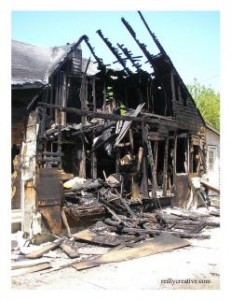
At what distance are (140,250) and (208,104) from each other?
3055 centimetres

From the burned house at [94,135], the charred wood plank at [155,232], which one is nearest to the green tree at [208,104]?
the burned house at [94,135]

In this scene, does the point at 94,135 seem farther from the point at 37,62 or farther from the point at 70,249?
the point at 70,249

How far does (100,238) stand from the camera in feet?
32.1

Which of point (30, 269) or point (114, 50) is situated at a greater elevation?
point (114, 50)

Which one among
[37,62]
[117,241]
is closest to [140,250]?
[117,241]

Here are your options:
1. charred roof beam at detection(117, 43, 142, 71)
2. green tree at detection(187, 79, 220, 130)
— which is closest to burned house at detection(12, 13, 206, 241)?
charred roof beam at detection(117, 43, 142, 71)

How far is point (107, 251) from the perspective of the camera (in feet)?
29.3

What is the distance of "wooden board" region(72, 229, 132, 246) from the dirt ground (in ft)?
3.86

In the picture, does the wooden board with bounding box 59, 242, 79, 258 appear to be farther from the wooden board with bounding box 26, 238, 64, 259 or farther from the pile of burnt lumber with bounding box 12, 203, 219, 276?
the wooden board with bounding box 26, 238, 64, 259

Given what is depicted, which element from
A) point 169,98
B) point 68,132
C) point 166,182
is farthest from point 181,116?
point 68,132

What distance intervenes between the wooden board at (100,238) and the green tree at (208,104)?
26414mm

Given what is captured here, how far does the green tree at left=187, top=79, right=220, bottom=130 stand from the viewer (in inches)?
1425

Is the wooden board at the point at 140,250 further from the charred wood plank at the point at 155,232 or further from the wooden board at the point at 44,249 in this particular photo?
the wooden board at the point at 44,249

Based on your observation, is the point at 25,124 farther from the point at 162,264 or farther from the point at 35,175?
the point at 162,264
